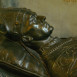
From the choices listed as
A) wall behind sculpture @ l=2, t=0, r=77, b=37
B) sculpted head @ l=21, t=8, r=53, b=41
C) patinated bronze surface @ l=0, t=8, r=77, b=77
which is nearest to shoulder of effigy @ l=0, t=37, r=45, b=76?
patinated bronze surface @ l=0, t=8, r=77, b=77

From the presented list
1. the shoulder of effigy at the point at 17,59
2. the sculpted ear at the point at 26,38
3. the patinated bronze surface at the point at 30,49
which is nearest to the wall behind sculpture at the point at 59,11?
the patinated bronze surface at the point at 30,49

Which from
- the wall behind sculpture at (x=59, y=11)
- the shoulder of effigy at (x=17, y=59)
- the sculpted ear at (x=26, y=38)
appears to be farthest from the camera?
the wall behind sculpture at (x=59, y=11)

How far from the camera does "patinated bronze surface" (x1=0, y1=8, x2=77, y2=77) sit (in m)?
0.94

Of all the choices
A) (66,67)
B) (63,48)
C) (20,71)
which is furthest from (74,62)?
(20,71)

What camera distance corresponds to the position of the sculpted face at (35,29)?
1.11 m

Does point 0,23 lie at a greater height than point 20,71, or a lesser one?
greater

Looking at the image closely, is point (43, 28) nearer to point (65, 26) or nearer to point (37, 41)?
point (37, 41)

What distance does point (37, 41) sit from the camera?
1201 mm

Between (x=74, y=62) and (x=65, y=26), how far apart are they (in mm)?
655

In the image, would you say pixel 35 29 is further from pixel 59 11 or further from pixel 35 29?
pixel 59 11

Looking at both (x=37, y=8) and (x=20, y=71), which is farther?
(x=37, y=8)

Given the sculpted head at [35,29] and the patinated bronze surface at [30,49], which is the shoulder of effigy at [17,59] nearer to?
the patinated bronze surface at [30,49]

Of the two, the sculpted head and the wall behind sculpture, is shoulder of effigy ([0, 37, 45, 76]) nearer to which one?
the sculpted head

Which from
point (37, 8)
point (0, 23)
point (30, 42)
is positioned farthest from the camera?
point (37, 8)
